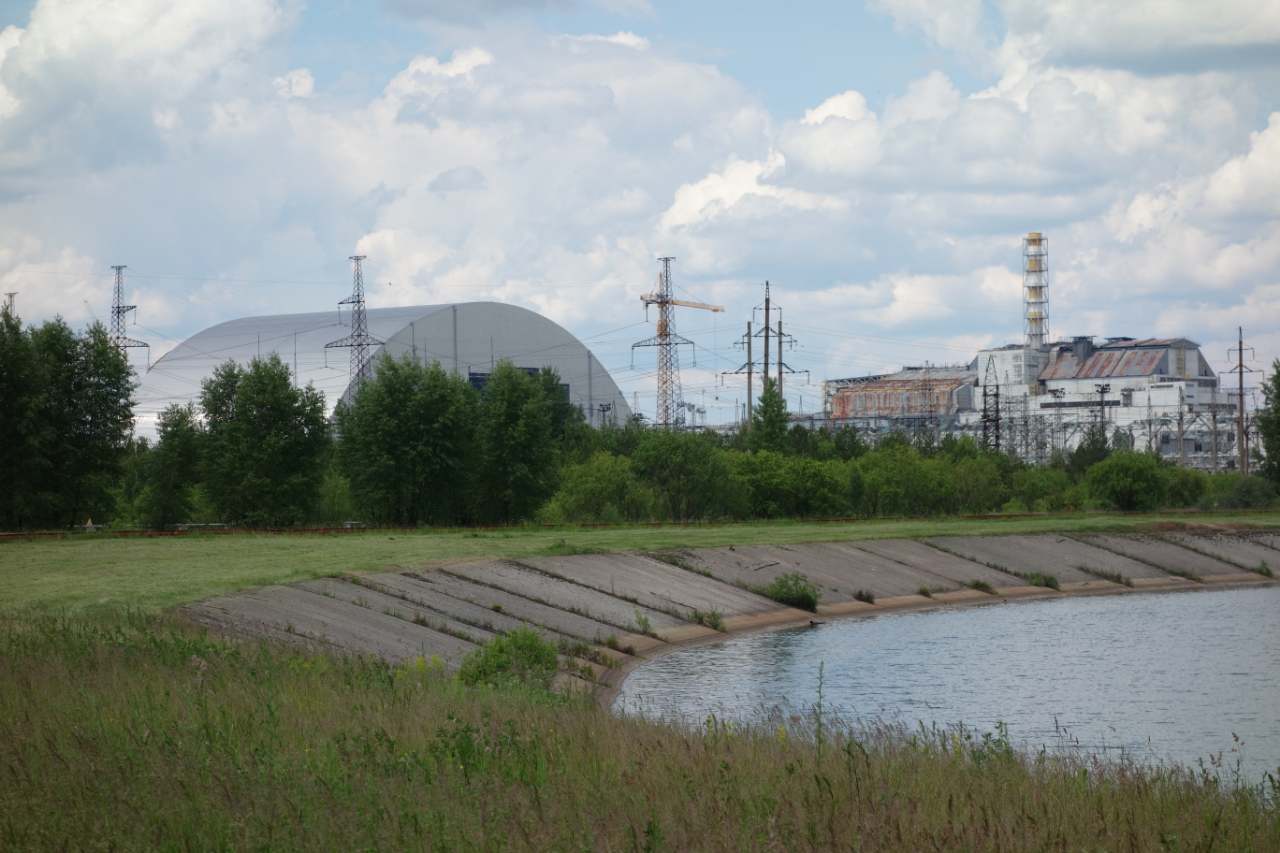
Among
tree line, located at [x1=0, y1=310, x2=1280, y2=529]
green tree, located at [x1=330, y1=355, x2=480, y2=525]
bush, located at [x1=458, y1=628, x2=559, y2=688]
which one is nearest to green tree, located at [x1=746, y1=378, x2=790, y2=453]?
tree line, located at [x1=0, y1=310, x2=1280, y2=529]

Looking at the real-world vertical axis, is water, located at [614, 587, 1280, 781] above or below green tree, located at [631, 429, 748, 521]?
below

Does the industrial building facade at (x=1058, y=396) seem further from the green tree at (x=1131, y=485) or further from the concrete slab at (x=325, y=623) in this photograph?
the concrete slab at (x=325, y=623)

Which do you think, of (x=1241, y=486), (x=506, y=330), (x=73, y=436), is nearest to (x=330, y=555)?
(x=73, y=436)

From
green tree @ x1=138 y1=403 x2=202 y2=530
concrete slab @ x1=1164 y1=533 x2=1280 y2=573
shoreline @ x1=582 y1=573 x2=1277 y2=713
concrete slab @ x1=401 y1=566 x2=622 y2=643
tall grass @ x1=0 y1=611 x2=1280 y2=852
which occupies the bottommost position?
shoreline @ x1=582 y1=573 x2=1277 y2=713

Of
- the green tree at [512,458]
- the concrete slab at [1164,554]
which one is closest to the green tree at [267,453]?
the green tree at [512,458]

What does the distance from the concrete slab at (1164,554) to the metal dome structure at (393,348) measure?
54.8 meters

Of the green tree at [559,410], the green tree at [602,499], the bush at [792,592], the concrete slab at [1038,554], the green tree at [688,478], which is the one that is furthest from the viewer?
the green tree at [559,410]

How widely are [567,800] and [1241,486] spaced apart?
75284 millimetres

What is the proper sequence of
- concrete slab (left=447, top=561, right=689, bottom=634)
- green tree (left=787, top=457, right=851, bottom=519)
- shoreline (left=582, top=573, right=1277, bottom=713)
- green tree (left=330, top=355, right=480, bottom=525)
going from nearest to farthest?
shoreline (left=582, top=573, right=1277, bottom=713)
concrete slab (left=447, top=561, right=689, bottom=634)
green tree (left=330, top=355, right=480, bottom=525)
green tree (left=787, top=457, right=851, bottom=519)

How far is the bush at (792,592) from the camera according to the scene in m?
35.4

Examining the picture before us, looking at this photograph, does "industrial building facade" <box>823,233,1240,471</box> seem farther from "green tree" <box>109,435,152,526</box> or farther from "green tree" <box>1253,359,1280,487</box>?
"green tree" <box>109,435,152,526</box>

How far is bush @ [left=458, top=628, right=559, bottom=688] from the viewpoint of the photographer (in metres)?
17.7

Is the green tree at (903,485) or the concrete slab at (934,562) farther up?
the green tree at (903,485)

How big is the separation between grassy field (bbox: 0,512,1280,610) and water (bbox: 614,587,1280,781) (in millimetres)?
8696
